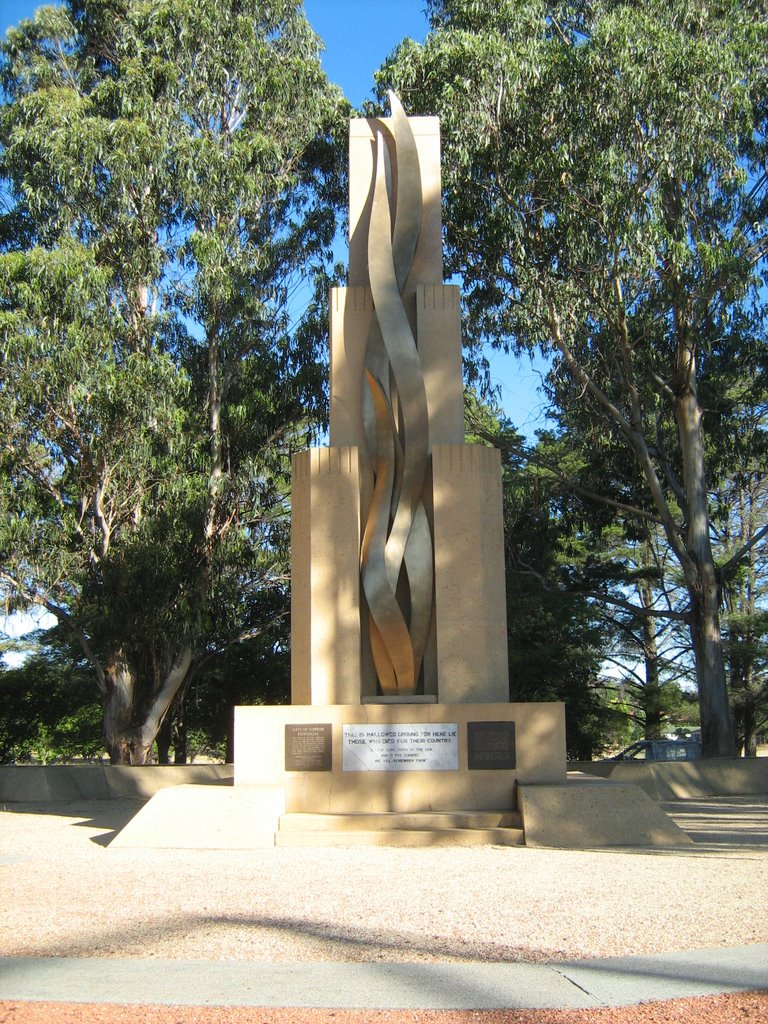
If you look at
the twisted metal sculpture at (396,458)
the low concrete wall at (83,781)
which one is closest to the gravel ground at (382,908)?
the twisted metal sculpture at (396,458)

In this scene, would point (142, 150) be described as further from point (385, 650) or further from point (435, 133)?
point (385, 650)

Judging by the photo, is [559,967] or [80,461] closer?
[559,967]

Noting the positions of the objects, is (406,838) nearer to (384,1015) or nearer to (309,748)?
(309,748)

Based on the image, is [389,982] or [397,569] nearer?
[389,982]

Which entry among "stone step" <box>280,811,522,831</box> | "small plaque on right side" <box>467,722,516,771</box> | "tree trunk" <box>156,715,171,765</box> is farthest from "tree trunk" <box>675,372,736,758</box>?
"tree trunk" <box>156,715,171,765</box>

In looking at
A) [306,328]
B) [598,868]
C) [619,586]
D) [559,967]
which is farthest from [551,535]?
[559,967]

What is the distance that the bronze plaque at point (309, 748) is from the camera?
38.3ft

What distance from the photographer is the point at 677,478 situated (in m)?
25.3

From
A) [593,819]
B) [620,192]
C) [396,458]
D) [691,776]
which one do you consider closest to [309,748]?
[593,819]

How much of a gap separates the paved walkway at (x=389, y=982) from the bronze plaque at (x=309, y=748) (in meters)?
6.42

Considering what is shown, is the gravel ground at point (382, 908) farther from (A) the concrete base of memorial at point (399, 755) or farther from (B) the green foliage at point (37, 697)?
(B) the green foliage at point (37, 697)

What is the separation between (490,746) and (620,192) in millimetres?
12679

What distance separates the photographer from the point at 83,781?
17953mm

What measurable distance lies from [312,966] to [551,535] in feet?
73.7
